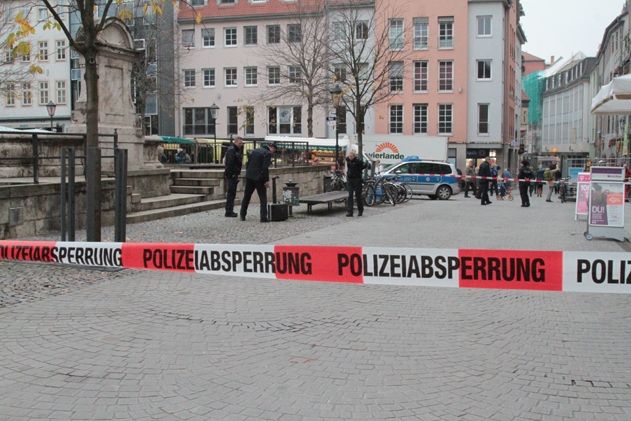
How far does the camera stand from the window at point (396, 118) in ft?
185

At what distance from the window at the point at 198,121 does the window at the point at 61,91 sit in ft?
40.2

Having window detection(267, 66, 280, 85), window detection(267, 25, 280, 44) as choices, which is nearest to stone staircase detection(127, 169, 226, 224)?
window detection(267, 66, 280, 85)

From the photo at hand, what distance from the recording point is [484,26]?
181 ft

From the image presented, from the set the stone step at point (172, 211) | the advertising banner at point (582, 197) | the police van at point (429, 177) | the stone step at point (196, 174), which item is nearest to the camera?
the stone step at point (172, 211)

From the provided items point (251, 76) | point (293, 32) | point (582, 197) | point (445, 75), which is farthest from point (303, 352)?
point (251, 76)

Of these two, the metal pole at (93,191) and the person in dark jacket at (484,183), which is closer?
the metal pole at (93,191)

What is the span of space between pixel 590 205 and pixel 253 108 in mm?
45798

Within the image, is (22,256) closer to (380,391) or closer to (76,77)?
(380,391)

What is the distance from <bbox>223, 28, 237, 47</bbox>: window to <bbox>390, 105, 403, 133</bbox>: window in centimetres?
1497

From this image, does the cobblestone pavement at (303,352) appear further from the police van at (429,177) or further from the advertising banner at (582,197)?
the police van at (429,177)

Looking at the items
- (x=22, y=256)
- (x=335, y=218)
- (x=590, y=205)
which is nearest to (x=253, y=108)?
(x=335, y=218)

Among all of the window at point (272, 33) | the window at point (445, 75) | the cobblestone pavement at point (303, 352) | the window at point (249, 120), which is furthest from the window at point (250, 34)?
the cobblestone pavement at point (303, 352)

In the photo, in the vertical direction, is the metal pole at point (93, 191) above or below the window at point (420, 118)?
below

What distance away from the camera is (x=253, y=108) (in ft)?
186
